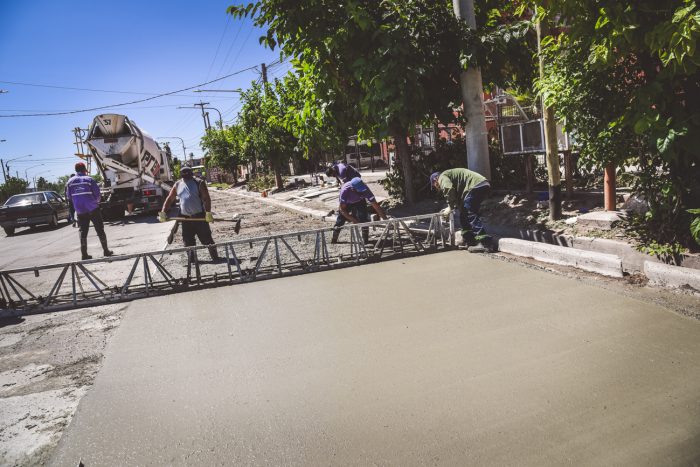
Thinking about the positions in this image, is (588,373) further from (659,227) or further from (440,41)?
(440,41)

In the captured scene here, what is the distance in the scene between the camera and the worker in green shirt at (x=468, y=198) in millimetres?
6496

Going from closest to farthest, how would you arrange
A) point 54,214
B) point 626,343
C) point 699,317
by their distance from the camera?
point 626,343 → point 699,317 → point 54,214

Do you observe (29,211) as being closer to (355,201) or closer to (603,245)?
(355,201)

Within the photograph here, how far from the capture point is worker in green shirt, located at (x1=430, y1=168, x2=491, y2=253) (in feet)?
21.3

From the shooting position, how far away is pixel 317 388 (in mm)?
3102

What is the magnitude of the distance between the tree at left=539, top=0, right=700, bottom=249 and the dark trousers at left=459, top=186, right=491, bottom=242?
57.7 inches

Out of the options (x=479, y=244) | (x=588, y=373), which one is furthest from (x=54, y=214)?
(x=588, y=373)

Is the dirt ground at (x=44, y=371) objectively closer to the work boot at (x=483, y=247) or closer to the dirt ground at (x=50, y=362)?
the dirt ground at (x=50, y=362)

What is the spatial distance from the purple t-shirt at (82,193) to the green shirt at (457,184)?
6.42 meters

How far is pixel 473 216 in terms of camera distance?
654cm

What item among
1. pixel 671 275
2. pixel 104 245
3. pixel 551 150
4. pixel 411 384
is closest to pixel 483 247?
pixel 551 150

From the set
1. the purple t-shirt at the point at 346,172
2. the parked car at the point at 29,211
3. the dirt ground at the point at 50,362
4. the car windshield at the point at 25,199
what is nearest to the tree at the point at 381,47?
the purple t-shirt at the point at 346,172

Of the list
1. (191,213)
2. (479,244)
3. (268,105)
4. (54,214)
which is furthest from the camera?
(268,105)

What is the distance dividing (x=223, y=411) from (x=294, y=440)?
0.64 metres
